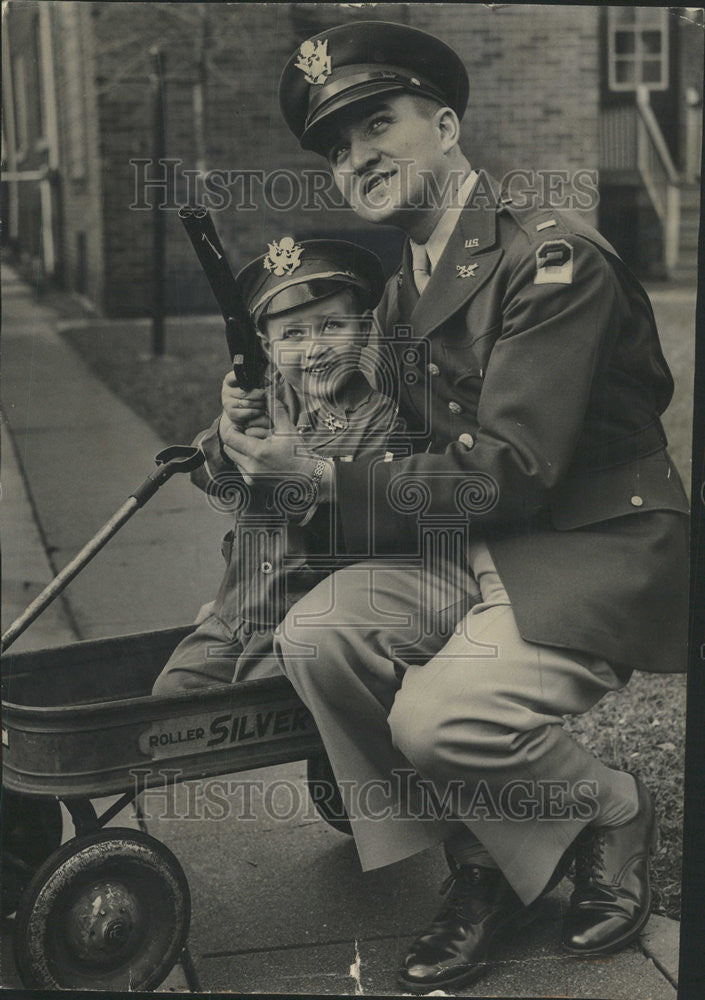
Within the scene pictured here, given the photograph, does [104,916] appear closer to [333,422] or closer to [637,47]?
[333,422]

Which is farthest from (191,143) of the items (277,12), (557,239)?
(557,239)

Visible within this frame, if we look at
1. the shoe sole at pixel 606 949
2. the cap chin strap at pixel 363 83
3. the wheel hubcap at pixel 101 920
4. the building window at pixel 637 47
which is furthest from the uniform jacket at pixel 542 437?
the wheel hubcap at pixel 101 920

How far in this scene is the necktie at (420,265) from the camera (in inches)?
122

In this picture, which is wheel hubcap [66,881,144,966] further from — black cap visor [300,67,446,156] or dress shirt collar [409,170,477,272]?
black cap visor [300,67,446,156]

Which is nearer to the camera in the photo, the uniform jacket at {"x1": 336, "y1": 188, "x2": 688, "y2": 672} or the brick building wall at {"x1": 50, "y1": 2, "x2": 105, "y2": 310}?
the uniform jacket at {"x1": 336, "y1": 188, "x2": 688, "y2": 672}

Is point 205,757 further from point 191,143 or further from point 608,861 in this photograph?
point 191,143

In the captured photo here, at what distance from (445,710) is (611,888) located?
0.62 meters

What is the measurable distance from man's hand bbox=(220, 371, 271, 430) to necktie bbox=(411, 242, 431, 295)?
43 centimetres

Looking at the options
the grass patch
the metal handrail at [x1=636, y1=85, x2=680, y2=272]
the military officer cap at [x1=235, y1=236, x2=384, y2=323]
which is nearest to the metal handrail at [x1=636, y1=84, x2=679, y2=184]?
the metal handrail at [x1=636, y1=85, x2=680, y2=272]

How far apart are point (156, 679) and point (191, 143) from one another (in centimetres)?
127

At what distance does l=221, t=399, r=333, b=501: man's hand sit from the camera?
10.0 feet

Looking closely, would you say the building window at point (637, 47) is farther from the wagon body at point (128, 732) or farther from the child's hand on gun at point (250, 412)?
the wagon body at point (128, 732)

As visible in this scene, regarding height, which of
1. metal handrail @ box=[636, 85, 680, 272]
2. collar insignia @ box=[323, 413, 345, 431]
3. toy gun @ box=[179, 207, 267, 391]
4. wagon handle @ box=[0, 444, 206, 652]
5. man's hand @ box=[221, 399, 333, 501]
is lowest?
wagon handle @ box=[0, 444, 206, 652]

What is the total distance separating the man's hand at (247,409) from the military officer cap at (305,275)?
6.5 inches
